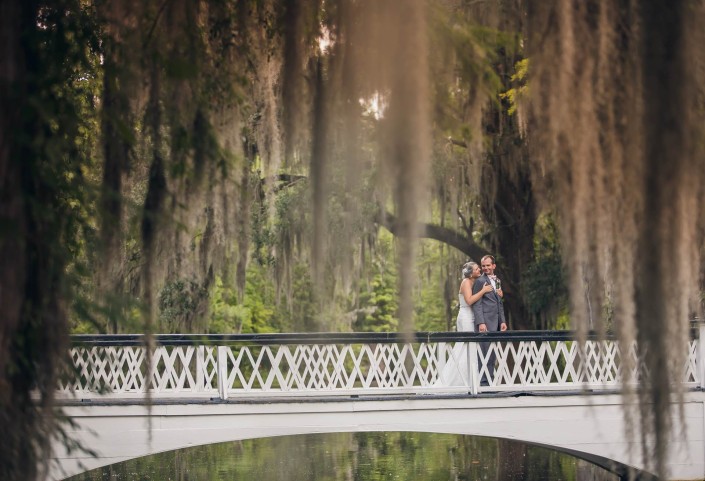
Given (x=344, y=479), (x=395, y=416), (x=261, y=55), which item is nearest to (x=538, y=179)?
(x=261, y=55)

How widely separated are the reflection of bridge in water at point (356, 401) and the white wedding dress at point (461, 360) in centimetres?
2

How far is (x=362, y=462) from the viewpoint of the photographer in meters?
21.4

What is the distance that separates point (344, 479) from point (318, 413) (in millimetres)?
5748

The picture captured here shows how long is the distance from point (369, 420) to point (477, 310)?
73.9 inches

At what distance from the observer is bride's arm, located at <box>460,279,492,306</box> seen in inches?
531

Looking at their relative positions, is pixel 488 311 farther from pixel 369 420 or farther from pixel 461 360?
pixel 369 420

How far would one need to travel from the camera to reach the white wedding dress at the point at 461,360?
1345 centimetres

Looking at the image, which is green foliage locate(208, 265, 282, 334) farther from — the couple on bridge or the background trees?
the background trees

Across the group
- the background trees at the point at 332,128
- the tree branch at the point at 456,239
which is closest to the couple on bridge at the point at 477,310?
the tree branch at the point at 456,239

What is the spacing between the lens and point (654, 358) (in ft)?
16.9

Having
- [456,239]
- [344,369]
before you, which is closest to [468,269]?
[344,369]

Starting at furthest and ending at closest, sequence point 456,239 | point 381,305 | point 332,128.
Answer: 1. point 381,305
2. point 456,239
3. point 332,128

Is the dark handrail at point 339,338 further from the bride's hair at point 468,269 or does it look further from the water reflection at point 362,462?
the water reflection at point 362,462

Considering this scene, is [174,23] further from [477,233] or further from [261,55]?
[477,233]
